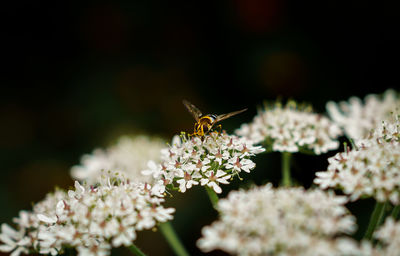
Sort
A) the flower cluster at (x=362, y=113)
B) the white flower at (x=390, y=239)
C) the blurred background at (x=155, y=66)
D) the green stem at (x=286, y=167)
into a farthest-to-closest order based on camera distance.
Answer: the blurred background at (x=155, y=66) → the flower cluster at (x=362, y=113) → the green stem at (x=286, y=167) → the white flower at (x=390, y=239)

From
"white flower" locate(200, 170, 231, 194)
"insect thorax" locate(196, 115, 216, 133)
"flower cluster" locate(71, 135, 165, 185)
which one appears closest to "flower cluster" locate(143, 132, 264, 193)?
"white flower" locate(200, 170, 231, 194)

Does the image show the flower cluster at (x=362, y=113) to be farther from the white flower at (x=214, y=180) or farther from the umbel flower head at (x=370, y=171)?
the white flower at (x=214, y=180)

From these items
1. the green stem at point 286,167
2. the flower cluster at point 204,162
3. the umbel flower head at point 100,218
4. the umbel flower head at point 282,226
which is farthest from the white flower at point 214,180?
the green stem at point 286,167

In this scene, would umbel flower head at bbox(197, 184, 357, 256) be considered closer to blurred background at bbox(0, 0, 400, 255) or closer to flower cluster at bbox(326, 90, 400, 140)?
flower cluster at bbox(326, 90, 400, 140)

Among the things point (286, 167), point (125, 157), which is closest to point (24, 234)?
point (125, 157)

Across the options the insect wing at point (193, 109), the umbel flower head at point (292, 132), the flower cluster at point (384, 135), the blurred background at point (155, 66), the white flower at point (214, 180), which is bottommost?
the flower cluster at point (384, 135)

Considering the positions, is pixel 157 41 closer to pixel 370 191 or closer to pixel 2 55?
pixel 2 55

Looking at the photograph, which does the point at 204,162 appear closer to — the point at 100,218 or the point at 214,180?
the point at 214,180
